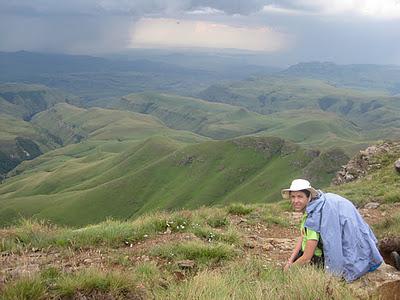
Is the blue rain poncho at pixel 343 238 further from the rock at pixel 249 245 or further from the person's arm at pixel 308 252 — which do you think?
the rock at pixel 249 245

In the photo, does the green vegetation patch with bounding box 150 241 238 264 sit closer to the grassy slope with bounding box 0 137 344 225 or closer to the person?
the person

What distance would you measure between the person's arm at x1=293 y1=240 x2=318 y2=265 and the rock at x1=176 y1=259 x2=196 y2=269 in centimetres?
185

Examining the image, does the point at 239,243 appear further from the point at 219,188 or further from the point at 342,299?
the point at 219,188

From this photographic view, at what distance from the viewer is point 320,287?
184 inches

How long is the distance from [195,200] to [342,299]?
4412 inches

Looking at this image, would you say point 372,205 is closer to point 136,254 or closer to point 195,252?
point 195,252

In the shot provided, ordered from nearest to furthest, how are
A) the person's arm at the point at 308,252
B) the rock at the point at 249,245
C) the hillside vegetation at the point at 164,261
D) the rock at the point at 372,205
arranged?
the hillside vegetation at the point at 164,261 < the person's arm at the point at 308,252 < the rock at the point at 249,245 < the rock at the point at 372,205

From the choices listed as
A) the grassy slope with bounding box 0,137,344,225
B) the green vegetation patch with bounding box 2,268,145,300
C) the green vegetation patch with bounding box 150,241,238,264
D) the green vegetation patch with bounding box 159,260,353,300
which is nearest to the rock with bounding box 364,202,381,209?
the green vegetation patch with bounding box 150,241,238,264

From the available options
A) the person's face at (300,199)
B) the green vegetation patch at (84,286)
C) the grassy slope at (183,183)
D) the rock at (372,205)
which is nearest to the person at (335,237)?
the person's face at (300,199)

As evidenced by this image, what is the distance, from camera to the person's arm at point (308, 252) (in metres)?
6.51

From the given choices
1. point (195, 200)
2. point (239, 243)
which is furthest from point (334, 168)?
point (239, 243)

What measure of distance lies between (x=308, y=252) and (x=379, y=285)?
1.15 meters

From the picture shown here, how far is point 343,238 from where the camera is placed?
21.6 feet

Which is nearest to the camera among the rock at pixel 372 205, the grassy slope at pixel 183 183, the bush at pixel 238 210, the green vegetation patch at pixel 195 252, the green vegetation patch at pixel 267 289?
the green vegetation patch at pixel 267 289
